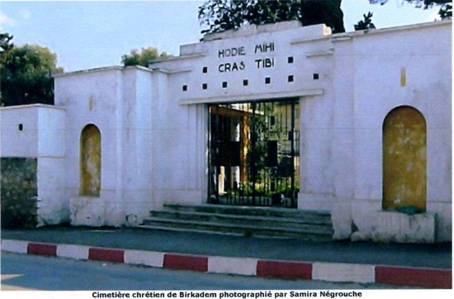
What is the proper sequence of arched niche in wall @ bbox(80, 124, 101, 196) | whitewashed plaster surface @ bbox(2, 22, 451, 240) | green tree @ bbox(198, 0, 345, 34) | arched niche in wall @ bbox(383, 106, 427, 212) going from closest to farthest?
whitewashed plaster surface @ bbox(2, 22, 451, 240) < arched niche in wall @ bbox(383, 106, 427, 212) < arched niche in wall @ bbox(80, 124, 101, 196) < green tree @ bbox(198, 0, 345, 34)

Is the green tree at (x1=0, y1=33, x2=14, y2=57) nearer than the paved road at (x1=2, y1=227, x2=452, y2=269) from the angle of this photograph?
No

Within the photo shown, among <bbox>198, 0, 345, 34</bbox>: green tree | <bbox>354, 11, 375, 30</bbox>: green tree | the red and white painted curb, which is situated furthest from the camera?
<bbox>198, 0, 345, 34</bbox>: green tree

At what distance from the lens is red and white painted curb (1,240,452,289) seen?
589cm

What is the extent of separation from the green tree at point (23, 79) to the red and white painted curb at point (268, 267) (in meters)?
11.7

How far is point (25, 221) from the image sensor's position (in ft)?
35.5

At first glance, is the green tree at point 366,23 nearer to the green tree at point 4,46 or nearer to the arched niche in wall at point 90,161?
the arched niche in wall at point 90,161

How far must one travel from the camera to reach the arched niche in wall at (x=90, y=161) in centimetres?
1110

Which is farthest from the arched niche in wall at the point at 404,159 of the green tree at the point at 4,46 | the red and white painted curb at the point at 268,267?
Answer: the green tree at the point at 4,46

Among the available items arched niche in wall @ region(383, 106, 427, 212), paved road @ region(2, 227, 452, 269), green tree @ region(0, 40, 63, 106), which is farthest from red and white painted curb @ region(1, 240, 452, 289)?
green tree @ region(0, 40, 63, 106)

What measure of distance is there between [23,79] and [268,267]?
48.9ft

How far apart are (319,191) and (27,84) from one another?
Result: 13.1m

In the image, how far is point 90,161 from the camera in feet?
36.8

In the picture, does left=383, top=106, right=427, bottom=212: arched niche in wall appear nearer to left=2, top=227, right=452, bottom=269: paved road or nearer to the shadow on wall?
left=2, top=227, right=452, bottom=269: paved road

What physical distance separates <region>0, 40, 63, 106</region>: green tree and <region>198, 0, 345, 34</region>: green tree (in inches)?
257
